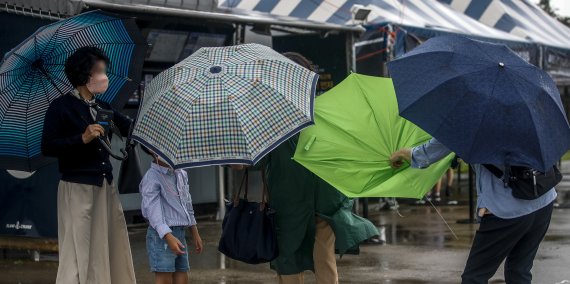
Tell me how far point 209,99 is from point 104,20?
1.46 metres

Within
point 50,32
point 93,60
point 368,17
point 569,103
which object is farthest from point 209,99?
point 569,103

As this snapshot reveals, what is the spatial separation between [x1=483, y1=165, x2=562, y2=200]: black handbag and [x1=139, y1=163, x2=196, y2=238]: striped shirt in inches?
81.8

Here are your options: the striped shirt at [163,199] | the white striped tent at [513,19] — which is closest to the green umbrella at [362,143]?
the striped shirt at [163,199]

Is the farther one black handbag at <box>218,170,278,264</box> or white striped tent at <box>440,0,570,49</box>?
white striped tent at <box>440,0,570,49</box>

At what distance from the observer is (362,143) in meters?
6.05

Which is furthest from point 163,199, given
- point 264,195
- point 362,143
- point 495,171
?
point 495,171

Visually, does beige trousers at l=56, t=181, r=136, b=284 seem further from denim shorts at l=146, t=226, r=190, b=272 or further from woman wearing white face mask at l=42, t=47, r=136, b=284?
denim shorts at l=146, t=226, r=190, b=272

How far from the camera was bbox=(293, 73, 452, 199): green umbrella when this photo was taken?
594 cm

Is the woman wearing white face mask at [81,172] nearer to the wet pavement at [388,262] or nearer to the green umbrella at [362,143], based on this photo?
the green umbrella at [362,143]

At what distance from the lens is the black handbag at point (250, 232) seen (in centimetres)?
605

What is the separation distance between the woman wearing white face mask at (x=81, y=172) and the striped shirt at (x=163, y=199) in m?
0.33

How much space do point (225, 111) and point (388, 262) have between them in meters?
5.00

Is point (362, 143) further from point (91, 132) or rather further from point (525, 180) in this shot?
point (91, 132)

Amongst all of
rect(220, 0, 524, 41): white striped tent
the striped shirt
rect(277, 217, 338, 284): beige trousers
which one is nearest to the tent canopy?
rect(220, 0, 524, 41): white striped tent
